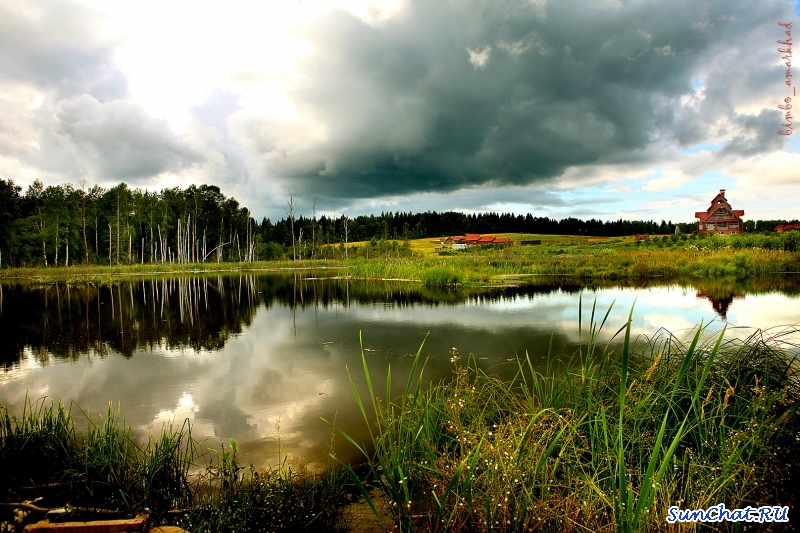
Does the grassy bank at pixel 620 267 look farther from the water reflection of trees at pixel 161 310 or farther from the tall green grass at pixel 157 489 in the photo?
the tall green grass at pixel 157 489

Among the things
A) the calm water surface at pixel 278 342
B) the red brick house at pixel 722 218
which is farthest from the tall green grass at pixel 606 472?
the red brick house at pixel 722 218

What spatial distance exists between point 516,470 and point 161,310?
56.4 feet

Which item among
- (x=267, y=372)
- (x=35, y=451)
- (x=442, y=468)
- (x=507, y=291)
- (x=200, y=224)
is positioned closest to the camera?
(x=442, y=468)

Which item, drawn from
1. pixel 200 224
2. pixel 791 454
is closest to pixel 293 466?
pixel 791 454

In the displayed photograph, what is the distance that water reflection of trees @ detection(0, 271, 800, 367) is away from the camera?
10.7 meters

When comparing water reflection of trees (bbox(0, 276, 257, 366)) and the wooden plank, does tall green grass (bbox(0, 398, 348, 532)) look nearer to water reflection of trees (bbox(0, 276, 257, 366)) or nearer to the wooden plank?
the wooden plank

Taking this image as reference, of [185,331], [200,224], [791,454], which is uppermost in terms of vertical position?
[200,224]

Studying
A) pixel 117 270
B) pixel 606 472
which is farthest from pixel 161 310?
pixel 117 270

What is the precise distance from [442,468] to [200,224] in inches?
2767

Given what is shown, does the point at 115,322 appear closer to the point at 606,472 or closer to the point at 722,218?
the point at 606,472

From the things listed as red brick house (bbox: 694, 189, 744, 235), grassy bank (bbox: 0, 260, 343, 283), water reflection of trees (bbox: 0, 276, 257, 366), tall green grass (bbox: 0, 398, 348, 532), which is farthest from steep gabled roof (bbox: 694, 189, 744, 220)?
tall green grass (bbox: 0, 398, 348, 532)

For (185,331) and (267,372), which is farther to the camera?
(185,331)

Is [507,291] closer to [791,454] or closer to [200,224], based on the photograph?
[791,454]

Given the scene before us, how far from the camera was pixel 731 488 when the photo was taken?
2867 millimetres
